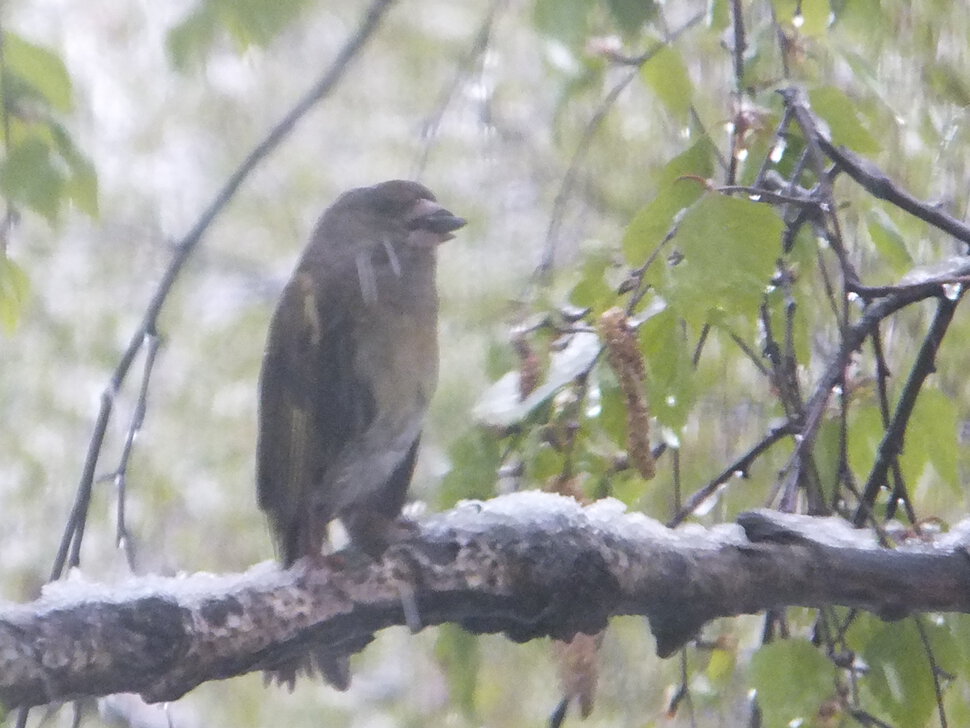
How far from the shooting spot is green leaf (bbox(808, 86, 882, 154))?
1.54m

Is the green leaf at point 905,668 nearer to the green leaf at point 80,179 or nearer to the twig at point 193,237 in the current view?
the twig at point 193,237

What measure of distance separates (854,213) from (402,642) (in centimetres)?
152

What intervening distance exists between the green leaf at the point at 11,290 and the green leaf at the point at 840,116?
1.01 m

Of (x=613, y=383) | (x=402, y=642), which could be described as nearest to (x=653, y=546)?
(x=613, y=383)

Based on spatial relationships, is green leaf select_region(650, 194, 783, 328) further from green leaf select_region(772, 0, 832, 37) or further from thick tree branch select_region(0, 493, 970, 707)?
green leaf select_region(772, 0, 832, 37)

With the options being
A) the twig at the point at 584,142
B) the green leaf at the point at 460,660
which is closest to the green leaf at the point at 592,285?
the twig at the point at 584,142

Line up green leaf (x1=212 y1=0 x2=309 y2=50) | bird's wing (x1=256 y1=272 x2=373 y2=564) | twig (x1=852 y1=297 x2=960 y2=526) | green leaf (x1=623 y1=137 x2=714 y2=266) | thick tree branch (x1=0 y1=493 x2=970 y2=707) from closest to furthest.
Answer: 1. green leaf (x1=212 y1=0 x2=309 y2=50)
2. thick tree branch (x1=0 y1=493 x2=970 y2=707)
3. green leaf (x1=623 y1=137 x2=714 y2=266)
4. twig (x1=852 y1=297 x2=960 y2=526)
5. bird's wing (x1=256 y1=272 x2=373 y2=564)

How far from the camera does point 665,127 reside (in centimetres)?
209

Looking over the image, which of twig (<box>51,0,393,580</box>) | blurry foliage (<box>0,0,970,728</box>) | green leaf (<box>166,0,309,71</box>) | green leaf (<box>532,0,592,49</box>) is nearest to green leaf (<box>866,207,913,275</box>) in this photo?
blurry foliage (<box>0,0,970,728</box>)

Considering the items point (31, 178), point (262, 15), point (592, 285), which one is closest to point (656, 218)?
point (592, 285)

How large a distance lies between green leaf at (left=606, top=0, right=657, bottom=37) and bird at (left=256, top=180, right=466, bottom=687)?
76cm

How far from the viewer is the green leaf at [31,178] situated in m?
1.21

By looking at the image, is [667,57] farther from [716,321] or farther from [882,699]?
[882,699]

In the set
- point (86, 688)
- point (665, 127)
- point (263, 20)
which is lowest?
point (86, 688)
